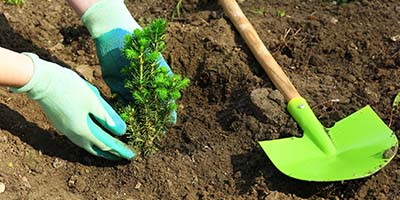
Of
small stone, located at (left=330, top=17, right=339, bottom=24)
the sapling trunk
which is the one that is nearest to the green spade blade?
the sapling trunk

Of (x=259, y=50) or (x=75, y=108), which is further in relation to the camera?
(x=259, y=50)

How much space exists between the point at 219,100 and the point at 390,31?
992mm

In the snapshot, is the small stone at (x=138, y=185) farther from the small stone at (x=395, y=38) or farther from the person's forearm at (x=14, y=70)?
the small stone at (x=395, y=38)

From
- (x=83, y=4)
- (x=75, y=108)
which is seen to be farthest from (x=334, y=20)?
(x=75, y=108)

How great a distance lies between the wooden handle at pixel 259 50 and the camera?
3066mm

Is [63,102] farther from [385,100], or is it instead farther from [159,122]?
[385,100]

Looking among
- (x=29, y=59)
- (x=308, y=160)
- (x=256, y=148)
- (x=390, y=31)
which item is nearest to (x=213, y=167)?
(x=256, y=148)

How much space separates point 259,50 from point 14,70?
127 centimetres

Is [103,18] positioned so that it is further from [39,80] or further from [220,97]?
[220,97]

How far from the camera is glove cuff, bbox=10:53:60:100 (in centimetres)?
257

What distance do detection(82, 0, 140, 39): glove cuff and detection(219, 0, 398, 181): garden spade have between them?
82 centimetres

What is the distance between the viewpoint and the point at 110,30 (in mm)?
3008

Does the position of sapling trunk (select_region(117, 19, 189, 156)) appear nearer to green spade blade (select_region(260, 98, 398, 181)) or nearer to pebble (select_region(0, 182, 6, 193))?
green spade blade (select_region(260, 98, 398, 181))

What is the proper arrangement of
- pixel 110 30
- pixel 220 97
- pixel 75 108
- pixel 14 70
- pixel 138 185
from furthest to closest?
pixel 220 97
pixel 110 30
pixel 138 185
pixel 75 108
pixel 14 70
